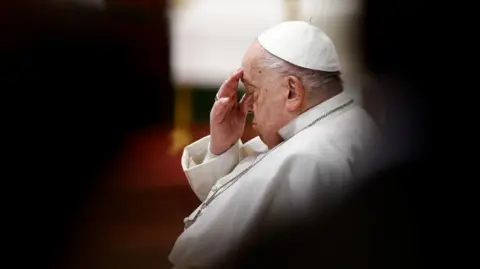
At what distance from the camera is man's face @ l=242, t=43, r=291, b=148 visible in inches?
42.1

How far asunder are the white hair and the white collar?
2 cm

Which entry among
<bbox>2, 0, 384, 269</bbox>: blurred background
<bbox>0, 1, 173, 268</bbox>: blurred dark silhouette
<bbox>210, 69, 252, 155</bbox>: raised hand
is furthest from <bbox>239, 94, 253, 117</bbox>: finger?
<bbox>0, 1, 173, 268</bbox>: blurred dark silhouette

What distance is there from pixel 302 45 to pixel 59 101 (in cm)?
40

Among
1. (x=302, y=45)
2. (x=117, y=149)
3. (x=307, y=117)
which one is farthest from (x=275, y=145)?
(x=117, y=149)

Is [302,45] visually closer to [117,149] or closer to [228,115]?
[228,115]

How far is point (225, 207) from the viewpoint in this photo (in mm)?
1009

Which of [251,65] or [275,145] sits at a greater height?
[251,65]

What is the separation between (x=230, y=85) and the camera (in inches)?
40.3

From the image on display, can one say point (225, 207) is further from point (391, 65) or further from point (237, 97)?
point (391, 65)

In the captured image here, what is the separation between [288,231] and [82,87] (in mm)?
363

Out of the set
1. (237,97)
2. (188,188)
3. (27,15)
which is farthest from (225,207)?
(27,15)

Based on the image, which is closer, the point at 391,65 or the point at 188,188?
the point at 391,65

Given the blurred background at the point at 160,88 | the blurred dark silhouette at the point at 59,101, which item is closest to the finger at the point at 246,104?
the blurred background at the point at 160,88

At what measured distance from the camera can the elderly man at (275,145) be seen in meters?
0.97
